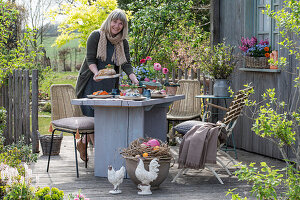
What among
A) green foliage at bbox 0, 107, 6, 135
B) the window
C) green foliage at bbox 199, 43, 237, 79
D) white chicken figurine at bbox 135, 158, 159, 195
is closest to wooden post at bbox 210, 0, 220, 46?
green foliage at bbox 199, 43, 237, 79

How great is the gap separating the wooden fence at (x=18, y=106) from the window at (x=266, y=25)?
3.16m

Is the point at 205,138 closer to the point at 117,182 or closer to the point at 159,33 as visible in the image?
the point at 117,182

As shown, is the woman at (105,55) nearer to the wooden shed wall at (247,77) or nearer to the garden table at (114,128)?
the garden table at (114,128)

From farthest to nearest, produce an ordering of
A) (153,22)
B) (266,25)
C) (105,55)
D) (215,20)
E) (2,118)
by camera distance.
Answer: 1. (153,22)
2. (215,20)
3. (266,25)
4. (2,118)
5. (105,55)

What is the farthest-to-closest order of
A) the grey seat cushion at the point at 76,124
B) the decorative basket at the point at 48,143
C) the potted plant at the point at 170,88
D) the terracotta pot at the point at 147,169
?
the decorative basket at the point at 48,143, the potted plant at the point at 170,88, the grey seat cushion at the point at 76,124, the terracotta pot at the point at 147,169

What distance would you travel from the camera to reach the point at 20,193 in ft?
11.5

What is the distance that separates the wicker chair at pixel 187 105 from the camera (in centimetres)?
772

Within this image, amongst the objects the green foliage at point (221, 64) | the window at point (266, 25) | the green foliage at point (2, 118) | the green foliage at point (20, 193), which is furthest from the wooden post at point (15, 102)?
the green foliage at point (20, 193)

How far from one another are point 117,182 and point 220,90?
9.57 feet

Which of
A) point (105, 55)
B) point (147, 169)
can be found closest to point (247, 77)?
point (105, 55)

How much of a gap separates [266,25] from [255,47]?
1.22 ft

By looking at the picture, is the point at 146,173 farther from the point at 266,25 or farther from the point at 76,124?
the point at 266,25

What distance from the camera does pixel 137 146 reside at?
17.0 feet

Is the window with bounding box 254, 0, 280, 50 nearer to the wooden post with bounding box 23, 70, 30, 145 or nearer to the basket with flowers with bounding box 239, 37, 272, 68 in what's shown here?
the basket with flowers with bounding box 239, 37, 272, 68
